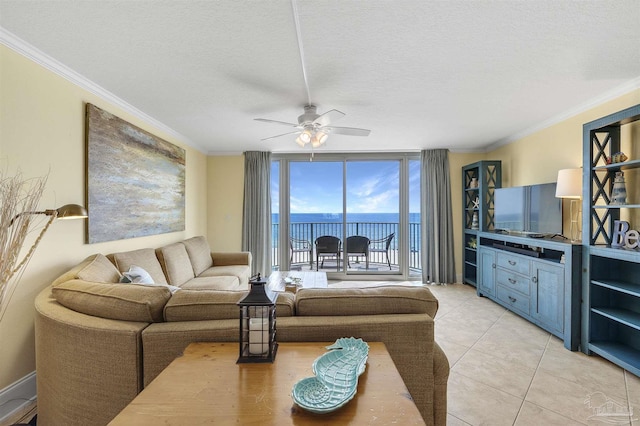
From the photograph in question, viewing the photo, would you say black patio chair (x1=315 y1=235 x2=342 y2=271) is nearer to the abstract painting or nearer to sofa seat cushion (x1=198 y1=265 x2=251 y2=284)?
sofa seat cushion (x1=198 y1=265 x2=251 y2=284)

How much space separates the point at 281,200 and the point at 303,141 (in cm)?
236

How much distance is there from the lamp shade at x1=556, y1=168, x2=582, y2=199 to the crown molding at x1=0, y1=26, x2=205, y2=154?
4.68 meters

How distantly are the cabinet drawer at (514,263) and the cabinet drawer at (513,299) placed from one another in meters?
0.28

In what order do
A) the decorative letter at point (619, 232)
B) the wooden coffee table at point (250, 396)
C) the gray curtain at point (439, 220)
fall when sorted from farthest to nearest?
the gray curtain at point (439, 220) → the decorative letter at point (619, 232) → the wooden coffee table at point (250, 396)

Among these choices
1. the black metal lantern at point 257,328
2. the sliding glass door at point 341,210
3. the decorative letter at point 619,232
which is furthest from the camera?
the sliding glass door at point 341,210

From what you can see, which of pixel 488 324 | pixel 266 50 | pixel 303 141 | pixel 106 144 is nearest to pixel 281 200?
pixel 303 141

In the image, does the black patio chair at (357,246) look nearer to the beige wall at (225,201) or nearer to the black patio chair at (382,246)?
the black patio chair at (382,246)

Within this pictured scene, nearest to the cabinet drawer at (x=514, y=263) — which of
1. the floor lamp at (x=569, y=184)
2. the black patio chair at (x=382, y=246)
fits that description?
the floor lamp at (x=569, y=184)

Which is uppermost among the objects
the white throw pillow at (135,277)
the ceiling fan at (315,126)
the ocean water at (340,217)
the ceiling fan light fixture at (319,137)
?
the ceiling fan at (315,126)

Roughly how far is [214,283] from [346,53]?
8.78 ft

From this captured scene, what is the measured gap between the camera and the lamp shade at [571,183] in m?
2.79

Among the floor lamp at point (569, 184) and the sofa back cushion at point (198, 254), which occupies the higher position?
the floor lamp at point (569, 184)

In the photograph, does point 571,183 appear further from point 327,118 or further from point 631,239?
point 327,118

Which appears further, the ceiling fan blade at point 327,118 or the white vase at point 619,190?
the ceiling fan blade at point 327,118
